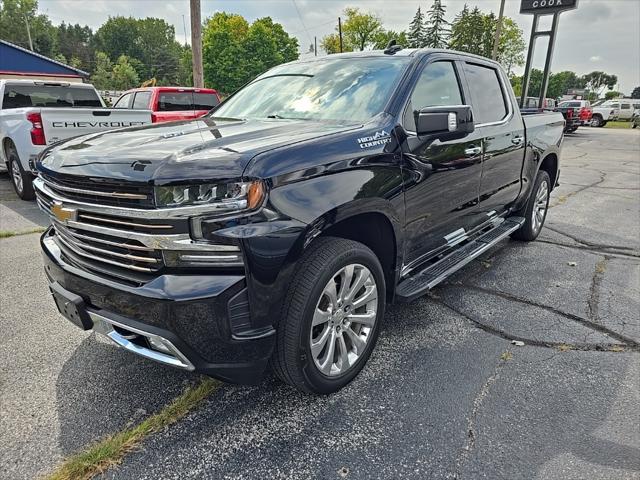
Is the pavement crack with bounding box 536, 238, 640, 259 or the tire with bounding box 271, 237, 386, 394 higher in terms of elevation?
the tire with bounding box 271, 237, 386, 394

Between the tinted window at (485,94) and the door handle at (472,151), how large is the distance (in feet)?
0.98

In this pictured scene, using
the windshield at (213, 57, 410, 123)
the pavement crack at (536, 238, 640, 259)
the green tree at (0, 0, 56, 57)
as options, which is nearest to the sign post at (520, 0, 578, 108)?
the pavement crack at (536, 238, 640, 259)

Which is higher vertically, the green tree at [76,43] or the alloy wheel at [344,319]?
the green tree at [76,43]

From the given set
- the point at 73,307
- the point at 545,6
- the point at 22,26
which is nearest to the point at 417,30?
the point at 545,6

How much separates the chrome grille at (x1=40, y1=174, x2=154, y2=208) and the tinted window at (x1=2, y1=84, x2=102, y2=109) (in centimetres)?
811

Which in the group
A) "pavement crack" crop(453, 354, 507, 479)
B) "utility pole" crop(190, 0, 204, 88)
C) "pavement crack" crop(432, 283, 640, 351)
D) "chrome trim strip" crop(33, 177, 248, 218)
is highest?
"utility pole" crop(190, 0, 204, 88)

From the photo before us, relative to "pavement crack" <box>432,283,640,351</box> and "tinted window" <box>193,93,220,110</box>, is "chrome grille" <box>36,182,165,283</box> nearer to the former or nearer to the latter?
"pavement crack" <box>432,283,640,351</box>

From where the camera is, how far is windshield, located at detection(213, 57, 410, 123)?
2969 millimetres

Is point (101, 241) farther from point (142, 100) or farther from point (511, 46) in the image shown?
point (511, 46)

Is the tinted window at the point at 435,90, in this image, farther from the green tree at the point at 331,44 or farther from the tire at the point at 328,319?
the green tree at the point at 331,44

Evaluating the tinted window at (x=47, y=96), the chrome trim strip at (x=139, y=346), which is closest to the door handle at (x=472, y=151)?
the chrome trim strip at (x=139, y=346)

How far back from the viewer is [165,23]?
116312 millimetres

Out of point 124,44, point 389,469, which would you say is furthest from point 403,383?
point 124,44

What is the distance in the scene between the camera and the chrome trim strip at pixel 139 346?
2.00 metres
